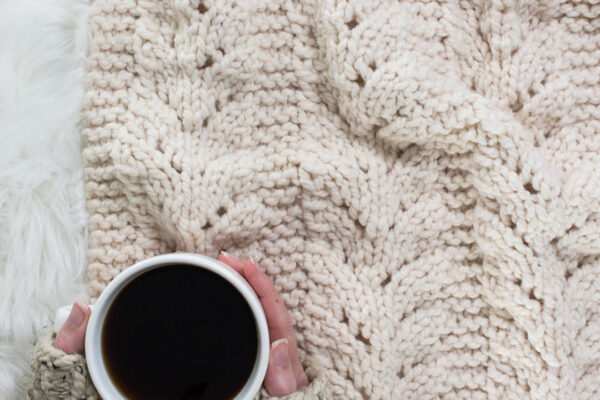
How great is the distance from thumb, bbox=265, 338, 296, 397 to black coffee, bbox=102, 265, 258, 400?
2cm

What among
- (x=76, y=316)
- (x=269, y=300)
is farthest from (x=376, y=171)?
(x=76, y=316)

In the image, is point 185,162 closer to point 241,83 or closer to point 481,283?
point 241,83

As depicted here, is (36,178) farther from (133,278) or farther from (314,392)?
(314,392)

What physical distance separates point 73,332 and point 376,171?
339mm

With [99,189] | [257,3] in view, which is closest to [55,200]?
[99,189]

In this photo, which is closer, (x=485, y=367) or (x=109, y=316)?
(x=109, y=316)

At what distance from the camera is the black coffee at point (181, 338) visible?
595 millimetres

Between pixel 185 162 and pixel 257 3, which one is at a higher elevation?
pixel 257 3

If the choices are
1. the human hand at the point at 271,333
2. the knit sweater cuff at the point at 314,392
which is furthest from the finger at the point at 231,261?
the knit sweater cuff at the point at 314,392

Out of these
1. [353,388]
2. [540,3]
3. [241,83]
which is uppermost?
[540,3]

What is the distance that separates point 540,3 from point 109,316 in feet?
1.76

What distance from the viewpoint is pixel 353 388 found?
0.68 m

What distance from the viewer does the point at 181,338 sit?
0.60 meters

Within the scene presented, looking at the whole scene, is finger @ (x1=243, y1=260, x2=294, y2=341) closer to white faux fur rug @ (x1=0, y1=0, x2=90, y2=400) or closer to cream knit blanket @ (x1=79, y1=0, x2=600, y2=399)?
cream knit blanket @ (x1=79, y1=0, x2=600, y2=399)
